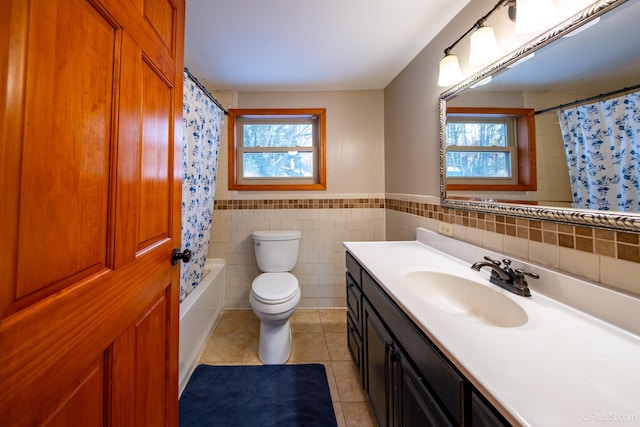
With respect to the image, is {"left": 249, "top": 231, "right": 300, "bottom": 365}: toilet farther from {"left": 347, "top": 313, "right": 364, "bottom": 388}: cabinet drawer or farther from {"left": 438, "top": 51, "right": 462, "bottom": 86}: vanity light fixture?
{"left": 438, "top": 51, "right": 462, "bottom": 86}: vanity light fixture

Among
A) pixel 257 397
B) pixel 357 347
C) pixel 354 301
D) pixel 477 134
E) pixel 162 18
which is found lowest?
pixel 257 397

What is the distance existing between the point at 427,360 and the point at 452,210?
37.2 inches

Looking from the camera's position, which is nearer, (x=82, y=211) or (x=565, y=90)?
(x=82, y=211)

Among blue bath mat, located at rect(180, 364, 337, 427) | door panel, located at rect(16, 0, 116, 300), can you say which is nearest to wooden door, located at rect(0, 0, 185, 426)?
door panel, located at rect(16, 0, 116, 300)

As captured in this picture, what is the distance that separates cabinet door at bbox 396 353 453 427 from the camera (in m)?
0.65

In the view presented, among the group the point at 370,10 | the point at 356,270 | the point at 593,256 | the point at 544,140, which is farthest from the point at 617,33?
A: the point at 356,270

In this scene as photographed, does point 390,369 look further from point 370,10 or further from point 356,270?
point 370,10

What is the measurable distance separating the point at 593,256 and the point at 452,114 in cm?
94

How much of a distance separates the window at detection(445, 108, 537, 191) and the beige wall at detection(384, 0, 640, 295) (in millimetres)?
146

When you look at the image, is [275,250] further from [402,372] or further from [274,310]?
[402,372]

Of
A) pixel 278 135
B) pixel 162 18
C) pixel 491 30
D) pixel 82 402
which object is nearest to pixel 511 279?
pixel 491 30

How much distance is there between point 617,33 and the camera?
70 centimetres

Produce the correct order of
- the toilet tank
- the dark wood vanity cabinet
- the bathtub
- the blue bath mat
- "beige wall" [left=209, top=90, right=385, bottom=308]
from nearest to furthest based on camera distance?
the dark wood vanity cabinet
the blue bath mat
the bathtub
the toilet tank
"beige wall" [left=209, top=90, right=385, bottom=308]

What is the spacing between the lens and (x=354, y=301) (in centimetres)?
142
